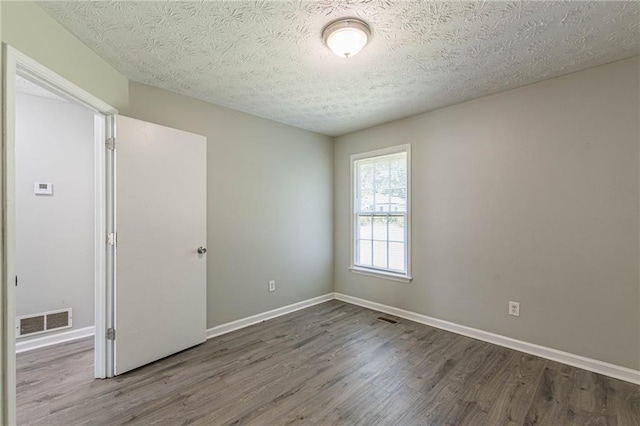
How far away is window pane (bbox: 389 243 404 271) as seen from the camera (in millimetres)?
3656

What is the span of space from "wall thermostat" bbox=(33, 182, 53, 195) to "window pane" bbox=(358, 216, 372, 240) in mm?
3556

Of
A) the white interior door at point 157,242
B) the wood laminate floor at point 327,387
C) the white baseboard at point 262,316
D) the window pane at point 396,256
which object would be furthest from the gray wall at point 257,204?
the window pane at point 396,256

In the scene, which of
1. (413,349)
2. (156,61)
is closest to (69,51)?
(156,61)

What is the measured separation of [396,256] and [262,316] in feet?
6.10

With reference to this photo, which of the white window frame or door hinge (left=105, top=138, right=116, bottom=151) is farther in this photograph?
the white window frame

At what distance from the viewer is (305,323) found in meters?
3.38

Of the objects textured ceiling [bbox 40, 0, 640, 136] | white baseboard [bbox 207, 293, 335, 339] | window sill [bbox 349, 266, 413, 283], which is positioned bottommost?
white baseboard [bbox 207, 293, 335, 339]

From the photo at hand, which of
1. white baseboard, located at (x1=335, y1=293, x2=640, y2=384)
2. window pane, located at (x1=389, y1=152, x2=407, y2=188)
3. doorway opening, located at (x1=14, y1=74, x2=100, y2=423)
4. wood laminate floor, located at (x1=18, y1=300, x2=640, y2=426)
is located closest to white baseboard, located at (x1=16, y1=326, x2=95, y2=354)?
doorway opening, located at (x1=14, y1=74, x2=100, y2=423)

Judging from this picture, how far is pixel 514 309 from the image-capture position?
2744 mm

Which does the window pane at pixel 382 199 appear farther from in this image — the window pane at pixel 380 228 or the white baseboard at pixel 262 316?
the white baseboard at pixel 262 316

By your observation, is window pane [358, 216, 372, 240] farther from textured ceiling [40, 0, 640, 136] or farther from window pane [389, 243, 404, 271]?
textured ceiling [40, 0, 640, 136]

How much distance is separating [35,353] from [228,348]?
5.72 feet

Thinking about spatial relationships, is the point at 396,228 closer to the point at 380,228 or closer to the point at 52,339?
the point at 380,228

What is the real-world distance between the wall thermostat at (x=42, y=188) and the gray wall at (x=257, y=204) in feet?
4.13
